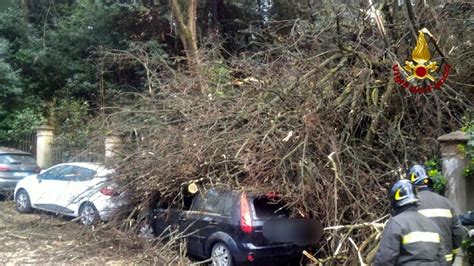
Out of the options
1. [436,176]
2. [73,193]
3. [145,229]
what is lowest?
[145,229]

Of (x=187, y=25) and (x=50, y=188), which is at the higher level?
(x=187, y=25)

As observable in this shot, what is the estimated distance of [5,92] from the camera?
20.5 meters

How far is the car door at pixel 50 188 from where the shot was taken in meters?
A: 12.3

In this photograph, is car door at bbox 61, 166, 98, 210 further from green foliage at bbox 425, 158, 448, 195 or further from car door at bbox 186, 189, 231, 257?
green foliage at bbox 425, 158, 448, 195

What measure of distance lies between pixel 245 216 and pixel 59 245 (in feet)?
12.7

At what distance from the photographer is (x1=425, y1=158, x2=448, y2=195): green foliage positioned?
25.2 feet

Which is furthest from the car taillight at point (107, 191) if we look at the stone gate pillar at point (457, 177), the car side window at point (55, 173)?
the stone gate pillar at point (457, 177)

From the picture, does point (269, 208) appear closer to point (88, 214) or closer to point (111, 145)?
point (111, 145)

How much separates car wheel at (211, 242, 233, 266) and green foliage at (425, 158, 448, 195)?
9.80ft

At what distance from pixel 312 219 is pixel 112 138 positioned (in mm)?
4722

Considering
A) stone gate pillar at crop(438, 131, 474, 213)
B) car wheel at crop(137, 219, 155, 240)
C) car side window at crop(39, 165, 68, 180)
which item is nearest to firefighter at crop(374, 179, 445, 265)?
stone gate pillar at crop(438, 131, 474, 213)

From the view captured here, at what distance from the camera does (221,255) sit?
314 inches

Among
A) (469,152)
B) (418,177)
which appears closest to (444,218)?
(418,177)

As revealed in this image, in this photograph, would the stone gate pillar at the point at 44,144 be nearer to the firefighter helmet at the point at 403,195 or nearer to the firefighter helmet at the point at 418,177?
the firefighter helmet at the point at 418,177
